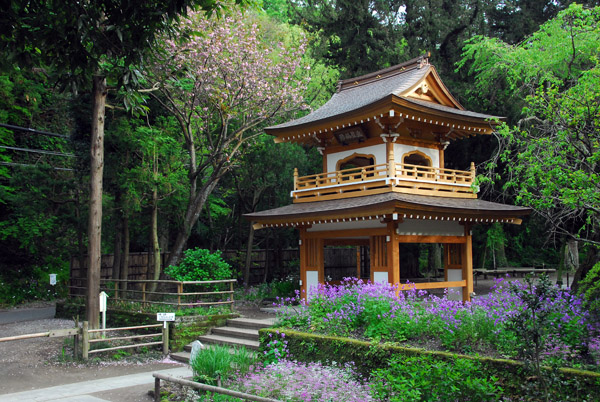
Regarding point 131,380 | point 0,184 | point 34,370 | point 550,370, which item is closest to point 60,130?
point 0,184

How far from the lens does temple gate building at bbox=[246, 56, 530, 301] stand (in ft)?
50.5

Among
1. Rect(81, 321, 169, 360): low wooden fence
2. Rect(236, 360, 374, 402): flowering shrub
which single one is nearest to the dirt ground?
Rect(81, 321, 169, 360): low wooden fence

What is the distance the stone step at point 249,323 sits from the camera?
1488cm

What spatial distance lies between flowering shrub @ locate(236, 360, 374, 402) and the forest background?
828 cm

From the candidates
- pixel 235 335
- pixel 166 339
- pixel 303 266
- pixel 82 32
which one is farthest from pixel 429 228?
pixel 82 32

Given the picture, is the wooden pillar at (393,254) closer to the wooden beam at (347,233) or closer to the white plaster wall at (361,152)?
the wooden beam at (347,233)

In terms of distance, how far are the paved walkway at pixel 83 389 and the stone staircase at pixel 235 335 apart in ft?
5.72

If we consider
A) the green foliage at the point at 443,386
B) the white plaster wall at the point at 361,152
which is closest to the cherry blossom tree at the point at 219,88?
the white plaster wall at the point at 361,152

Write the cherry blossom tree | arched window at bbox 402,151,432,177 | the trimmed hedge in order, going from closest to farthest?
the trimmed hedge → arched window at bbox 402,151,432,177 → the cherry blossom tree

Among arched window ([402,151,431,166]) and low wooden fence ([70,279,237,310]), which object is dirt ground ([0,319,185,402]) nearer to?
low wooden fence ([70,279,237,310])

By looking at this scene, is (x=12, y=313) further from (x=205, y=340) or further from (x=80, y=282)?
(x=205, y=340)

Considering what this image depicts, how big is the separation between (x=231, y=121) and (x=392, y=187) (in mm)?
11161

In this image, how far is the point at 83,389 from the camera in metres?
10.6

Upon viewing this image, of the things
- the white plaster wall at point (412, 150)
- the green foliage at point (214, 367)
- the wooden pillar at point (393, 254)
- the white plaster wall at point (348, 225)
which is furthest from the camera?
the white plaster wall at point (412, 150)
